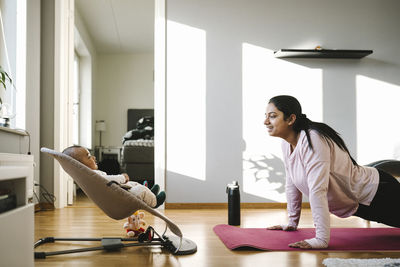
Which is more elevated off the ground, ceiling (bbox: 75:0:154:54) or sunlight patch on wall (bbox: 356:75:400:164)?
ceiling (bbox: 75:0:154:54)

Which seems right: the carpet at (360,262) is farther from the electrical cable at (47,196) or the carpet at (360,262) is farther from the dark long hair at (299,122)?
the electrical cable at (47,196)

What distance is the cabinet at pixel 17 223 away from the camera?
36.2 inches

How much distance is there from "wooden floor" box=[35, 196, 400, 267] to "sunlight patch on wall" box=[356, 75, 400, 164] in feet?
3.50

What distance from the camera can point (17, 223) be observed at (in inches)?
39.0

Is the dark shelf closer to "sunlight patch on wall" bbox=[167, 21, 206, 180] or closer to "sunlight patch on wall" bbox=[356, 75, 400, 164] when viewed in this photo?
"sunlight patch on wall" bbox=[356, 75, 400, 164]

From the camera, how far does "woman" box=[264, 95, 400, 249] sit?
1835mm

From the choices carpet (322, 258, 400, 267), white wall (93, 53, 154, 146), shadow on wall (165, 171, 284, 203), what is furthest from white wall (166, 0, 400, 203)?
white wall (93, 53, 154, 146)

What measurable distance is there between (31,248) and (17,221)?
0.16m

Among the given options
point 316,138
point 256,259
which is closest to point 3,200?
point 256,259

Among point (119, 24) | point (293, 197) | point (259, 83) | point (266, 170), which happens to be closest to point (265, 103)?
point (259, 83)

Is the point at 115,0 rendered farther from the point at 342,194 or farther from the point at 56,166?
the point at 342,194

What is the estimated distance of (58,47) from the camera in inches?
140

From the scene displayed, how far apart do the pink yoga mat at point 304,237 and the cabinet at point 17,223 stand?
1.11m

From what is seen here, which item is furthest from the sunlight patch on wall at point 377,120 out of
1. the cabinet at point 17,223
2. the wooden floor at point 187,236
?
the cabinet at point 17,223
